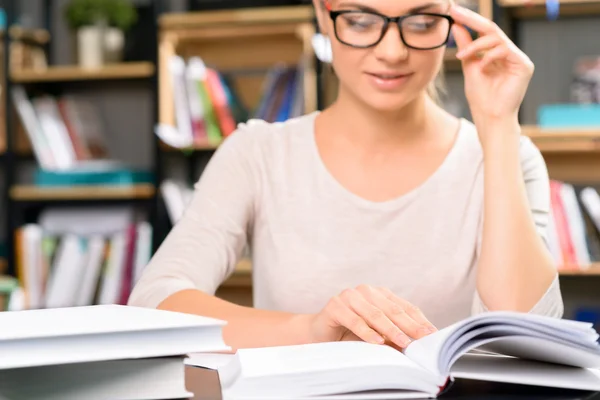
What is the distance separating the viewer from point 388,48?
136 cm

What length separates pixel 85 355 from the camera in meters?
0.67

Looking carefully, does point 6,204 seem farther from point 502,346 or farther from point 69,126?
point 502,346

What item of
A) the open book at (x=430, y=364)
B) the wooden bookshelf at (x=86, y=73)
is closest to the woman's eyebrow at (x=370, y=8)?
the open book at (x=430, y=364)

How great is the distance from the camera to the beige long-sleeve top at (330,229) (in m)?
1.43

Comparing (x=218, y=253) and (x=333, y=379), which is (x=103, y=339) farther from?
(x=218, y=253)

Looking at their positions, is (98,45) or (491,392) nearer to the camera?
(491,392)

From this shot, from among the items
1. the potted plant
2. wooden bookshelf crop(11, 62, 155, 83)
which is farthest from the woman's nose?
the potted plant

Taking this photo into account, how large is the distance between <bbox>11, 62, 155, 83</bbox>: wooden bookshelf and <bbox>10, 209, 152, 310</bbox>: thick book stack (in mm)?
524

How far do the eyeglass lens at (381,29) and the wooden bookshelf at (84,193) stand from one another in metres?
1.99

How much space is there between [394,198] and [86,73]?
2153 mm

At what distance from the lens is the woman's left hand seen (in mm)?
1325

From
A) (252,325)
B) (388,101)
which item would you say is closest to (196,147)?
(388,101)

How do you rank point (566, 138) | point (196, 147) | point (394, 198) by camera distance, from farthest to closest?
point (196, 147) < point (566, 138) < point (394, 198)

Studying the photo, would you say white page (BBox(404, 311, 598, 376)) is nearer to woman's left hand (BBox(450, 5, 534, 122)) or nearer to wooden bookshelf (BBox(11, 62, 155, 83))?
woman's left hand (BBox(450, 5, 534, 122))
